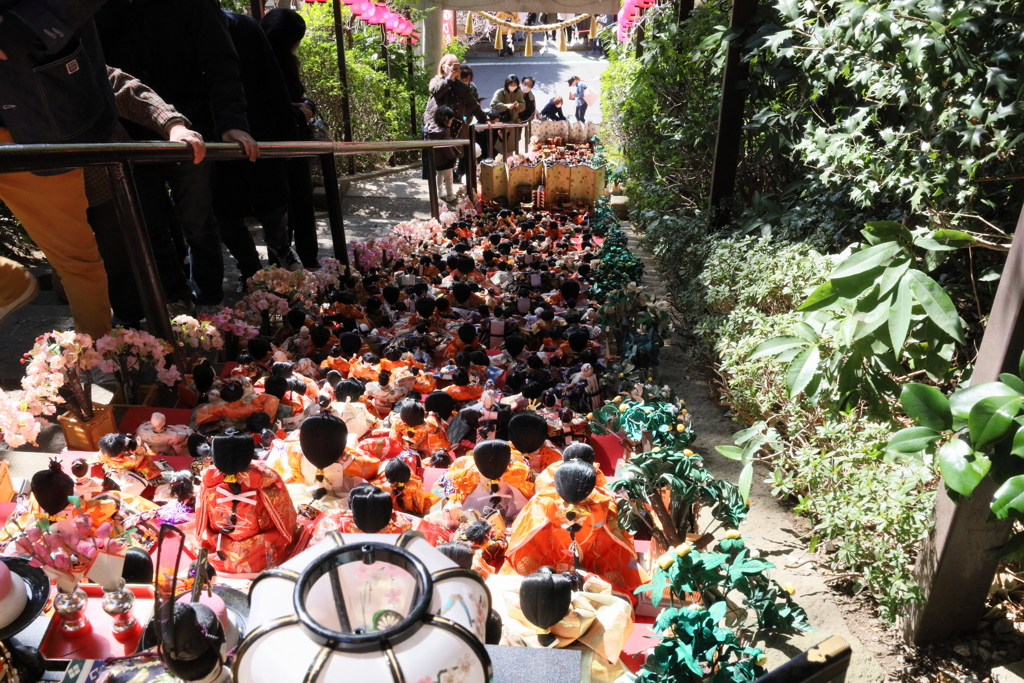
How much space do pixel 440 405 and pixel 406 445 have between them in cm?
23

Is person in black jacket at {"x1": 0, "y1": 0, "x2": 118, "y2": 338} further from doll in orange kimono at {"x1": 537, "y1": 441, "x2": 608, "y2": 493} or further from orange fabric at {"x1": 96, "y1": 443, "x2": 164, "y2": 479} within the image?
doll in orange kimono at {"x1": 537, "y1": 441, "x2": 608, "y2": 493}

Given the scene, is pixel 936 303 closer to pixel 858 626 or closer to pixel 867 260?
pixel 867 260

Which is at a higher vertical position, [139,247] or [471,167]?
[139,247]

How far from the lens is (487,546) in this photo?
2219mm

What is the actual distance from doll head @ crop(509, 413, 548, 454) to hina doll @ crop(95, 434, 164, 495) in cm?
123

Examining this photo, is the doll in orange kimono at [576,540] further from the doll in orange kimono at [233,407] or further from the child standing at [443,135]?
the child standing at [443,135]

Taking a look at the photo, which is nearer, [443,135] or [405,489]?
[405,489]

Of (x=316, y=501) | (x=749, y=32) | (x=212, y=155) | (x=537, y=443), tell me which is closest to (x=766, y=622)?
(x=537, y=443)

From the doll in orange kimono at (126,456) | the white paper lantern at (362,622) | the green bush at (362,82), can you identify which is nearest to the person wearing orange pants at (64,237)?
the doll in orange kimono at (126,456)

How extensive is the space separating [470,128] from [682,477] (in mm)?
7160

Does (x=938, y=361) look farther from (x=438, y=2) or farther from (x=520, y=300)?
(x=438, y=2)

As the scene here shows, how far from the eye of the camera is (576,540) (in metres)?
2.08

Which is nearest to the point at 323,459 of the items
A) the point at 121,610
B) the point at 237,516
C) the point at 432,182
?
the point at 237,516

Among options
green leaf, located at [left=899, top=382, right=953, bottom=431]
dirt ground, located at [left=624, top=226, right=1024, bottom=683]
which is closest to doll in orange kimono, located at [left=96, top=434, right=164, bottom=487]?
dirt ground, located at [left=624, top=226, right=1024, bottom=683]
